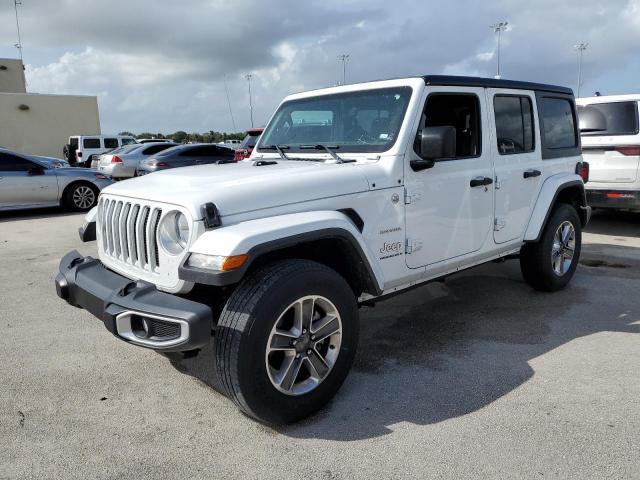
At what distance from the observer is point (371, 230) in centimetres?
330

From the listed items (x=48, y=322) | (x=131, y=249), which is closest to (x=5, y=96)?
(x=48, y=322)

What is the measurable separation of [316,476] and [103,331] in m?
2.59

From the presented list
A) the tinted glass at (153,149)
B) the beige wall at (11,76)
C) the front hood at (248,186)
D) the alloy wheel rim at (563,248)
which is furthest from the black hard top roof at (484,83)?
the beige wall at (11,76)

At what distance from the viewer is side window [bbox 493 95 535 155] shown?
435cm

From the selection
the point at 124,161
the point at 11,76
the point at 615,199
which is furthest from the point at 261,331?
the point at 11,76

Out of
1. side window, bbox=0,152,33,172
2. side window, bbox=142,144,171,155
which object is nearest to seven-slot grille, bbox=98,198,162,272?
side window, bbox=0,152,33,172

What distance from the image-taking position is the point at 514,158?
4457mm

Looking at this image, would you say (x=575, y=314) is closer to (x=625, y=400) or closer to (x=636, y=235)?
(x=625, y=400)

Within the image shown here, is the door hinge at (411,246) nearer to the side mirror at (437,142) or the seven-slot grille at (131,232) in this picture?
the side mirror at (437,142)

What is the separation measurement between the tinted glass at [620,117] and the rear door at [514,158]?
12.5 ft

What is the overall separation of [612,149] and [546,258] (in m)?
3.81

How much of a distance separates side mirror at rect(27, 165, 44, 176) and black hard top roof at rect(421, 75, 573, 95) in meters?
9.62

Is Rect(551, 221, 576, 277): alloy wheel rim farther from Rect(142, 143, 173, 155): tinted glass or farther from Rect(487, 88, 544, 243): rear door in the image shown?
Rect(142, 143, 173, 155): tinted glass

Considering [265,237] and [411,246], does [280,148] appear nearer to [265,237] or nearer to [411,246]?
[411,246]
